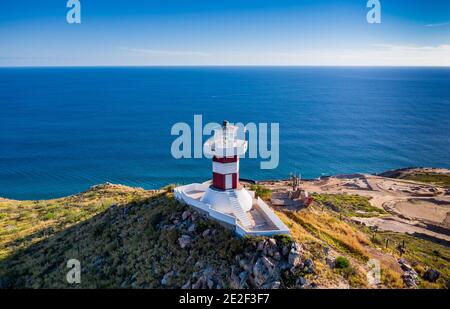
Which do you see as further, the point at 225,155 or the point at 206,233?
the point at 225,155

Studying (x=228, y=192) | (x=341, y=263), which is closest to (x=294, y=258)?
(x=341, y=263)

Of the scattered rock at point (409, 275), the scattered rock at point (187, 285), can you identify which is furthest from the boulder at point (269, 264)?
the scattered rock at point (409, 275)

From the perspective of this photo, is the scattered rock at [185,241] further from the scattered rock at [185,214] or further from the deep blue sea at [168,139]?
the deep blue sea at [168,139]

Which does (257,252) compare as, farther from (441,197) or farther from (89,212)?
(441,197)

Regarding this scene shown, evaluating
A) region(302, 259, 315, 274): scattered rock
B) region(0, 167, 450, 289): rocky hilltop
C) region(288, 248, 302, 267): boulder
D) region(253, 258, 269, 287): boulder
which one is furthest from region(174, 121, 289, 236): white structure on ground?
region(302, 259, 315, 274): scattered rock

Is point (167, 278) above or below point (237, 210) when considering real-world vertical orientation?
below

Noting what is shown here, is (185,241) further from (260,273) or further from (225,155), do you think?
(225,155)
